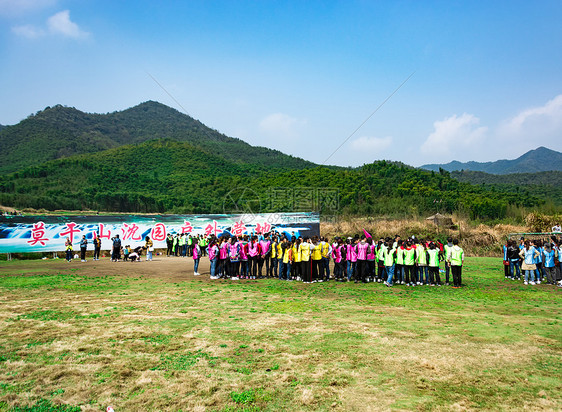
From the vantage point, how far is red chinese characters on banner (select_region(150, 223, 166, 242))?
25953 millimetres

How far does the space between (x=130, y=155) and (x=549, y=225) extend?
264 feet

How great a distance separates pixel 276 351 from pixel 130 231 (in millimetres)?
21331

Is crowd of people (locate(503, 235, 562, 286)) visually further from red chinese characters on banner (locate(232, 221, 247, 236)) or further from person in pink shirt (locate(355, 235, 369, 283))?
red chinese characters on banner (locate(232, 221, 247, 236))

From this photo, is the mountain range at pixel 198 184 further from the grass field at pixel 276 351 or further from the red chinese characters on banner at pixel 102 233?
the grass field at pixel 276 351

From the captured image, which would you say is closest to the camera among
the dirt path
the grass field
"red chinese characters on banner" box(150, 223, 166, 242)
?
the grass field

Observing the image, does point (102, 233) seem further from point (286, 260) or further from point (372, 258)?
point (372, 258)

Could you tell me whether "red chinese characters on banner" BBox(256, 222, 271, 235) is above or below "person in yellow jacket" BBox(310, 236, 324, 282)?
above

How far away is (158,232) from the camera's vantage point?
26.1m

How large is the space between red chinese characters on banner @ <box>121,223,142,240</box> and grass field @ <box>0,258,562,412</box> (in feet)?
45.3

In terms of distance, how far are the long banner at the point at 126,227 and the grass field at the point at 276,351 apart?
512 inches

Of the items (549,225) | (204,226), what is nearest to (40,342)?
(204,226)

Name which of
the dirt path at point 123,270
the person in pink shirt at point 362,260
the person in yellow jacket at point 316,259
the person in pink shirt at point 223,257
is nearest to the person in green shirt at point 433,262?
the person in pink shirt at point 362,260

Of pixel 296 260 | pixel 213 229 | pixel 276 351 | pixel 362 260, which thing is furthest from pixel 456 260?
pixel 213 229

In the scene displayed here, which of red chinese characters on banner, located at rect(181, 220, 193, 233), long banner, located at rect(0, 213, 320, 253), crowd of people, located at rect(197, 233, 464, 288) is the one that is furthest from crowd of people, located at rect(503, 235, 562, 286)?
red chinese characters on banner, located at rect(181, 220, 193, 233)
